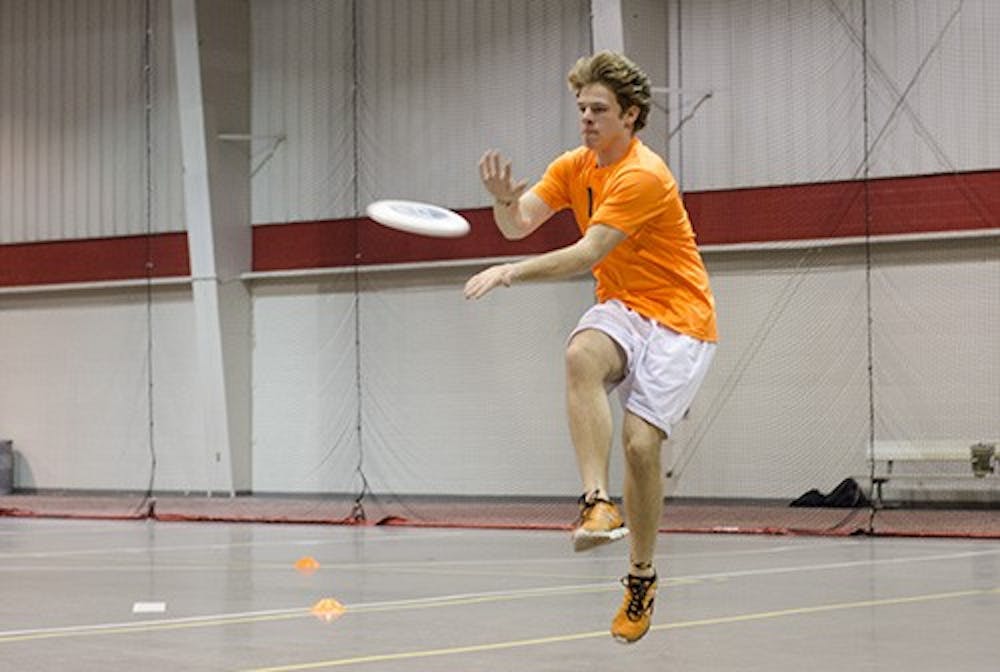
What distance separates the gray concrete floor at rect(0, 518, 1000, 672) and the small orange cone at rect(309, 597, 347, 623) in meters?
0.11

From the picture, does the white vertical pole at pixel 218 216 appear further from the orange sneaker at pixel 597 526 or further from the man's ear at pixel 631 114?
the orange sneaker at pixel 597 526

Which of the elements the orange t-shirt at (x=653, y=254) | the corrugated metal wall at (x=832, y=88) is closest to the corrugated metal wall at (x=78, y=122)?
the corrugated metal wall at (x=832, y=88)

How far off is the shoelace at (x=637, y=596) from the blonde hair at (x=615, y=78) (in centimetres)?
232

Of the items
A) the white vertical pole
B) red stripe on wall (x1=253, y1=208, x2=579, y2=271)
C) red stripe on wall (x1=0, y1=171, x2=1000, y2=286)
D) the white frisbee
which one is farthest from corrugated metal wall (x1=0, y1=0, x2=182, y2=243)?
the white frisbee

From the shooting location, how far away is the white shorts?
28.9 feet

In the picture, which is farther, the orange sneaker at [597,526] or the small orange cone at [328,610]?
the small orange cone at [328,610]

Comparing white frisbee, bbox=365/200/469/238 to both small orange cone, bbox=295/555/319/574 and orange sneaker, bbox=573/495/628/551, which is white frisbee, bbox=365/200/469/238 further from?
small orange cone, bbox=295/555/319/574

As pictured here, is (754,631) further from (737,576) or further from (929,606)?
(737,576)

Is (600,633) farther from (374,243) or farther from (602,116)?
(374,243)

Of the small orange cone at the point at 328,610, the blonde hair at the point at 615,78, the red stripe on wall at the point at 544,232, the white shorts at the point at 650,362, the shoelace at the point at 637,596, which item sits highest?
the red stripe on wall at the point at 544,232

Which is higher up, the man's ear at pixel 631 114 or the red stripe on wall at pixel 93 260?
the red stripe on wall at pixel 93 260

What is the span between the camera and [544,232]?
2825cm

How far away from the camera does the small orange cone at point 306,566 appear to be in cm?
1739

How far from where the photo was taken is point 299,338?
103 ft
